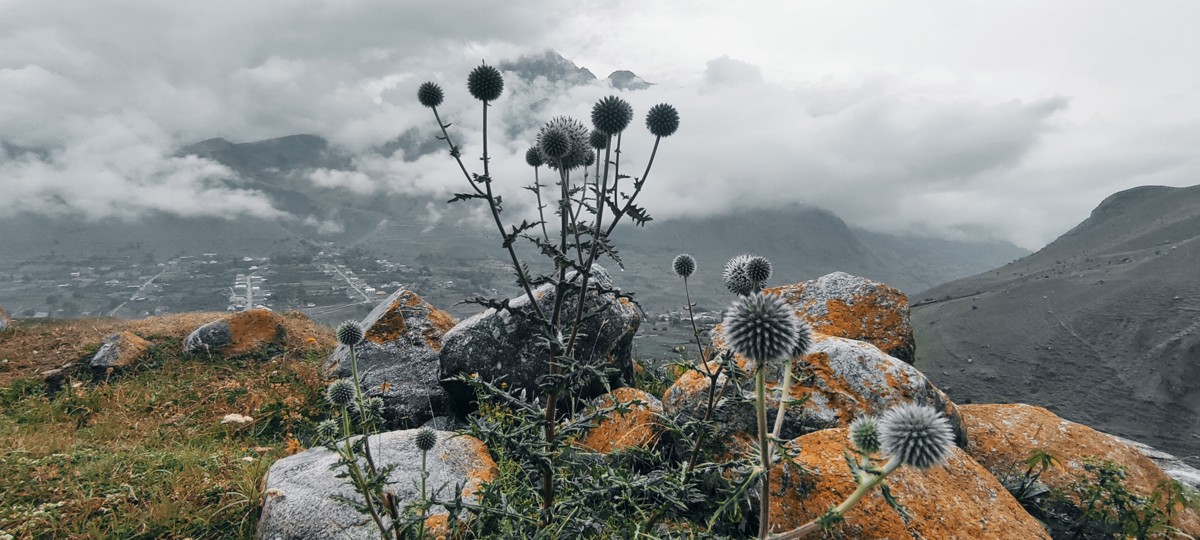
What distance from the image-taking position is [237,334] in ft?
28.8

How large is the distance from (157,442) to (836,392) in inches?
291

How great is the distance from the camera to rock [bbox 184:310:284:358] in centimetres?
851

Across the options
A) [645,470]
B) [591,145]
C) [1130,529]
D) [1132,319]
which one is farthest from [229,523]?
[1132,319]

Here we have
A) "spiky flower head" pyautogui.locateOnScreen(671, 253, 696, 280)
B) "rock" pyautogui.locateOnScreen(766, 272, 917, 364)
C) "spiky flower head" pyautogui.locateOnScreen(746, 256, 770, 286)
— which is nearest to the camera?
"spiky flower head" pyautogui.locateOnScreen(746, 256, 770, 286)

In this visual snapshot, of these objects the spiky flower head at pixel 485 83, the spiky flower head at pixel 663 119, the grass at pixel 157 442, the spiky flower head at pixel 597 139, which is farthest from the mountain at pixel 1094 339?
the grass at pixel 157 442

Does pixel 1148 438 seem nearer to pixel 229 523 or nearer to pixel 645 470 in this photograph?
pixel 645 470

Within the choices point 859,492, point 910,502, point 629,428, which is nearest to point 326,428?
point 629,428

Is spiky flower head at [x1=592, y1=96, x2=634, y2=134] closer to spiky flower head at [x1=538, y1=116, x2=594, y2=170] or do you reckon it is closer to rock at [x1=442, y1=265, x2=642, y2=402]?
spiky flower head at [x1=538, y1=116, x2=594, y2=170]

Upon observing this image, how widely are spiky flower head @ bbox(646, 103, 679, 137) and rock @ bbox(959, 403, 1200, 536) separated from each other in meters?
4.32

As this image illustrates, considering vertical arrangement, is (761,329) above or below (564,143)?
below

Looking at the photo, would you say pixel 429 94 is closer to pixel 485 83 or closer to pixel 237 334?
pixel 485 83

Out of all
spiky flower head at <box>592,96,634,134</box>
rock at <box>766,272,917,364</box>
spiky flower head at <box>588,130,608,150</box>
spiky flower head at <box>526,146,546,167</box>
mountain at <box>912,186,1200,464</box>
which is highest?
spiky flower head at <box>592,96,634,134</box>

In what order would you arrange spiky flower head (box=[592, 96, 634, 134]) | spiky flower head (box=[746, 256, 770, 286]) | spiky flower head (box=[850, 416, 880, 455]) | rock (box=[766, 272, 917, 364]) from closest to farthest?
1. spiky flower head (box=[850, 416, 880, 455])
2. spiky flower head (box=[746, 256, 770, 286])
3. spiky flower head (box=[592, 96, 634, 134])
4. rock (box=[766, 272, 917, 364])

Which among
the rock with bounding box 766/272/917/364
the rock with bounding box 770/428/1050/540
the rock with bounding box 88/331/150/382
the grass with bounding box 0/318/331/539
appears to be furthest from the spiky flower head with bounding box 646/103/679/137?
the rock with bounding box 88/331/150/382
